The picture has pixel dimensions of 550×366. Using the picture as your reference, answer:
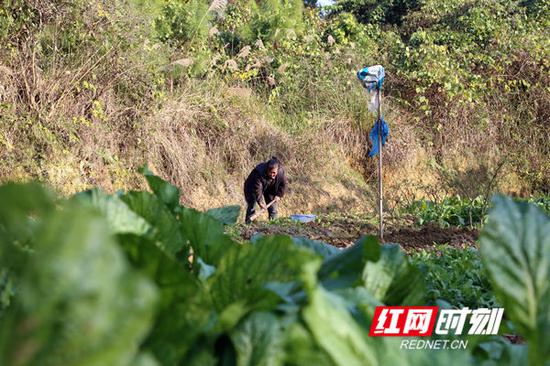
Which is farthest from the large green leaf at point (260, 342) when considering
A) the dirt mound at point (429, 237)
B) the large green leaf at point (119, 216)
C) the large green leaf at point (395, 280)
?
the dirt mound at point (429, 237)

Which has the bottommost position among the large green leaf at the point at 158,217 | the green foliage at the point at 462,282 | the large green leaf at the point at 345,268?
the green foliage at the point at 462,282

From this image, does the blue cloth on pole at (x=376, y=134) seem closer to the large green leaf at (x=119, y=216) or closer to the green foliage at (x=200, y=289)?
the green foliage at (x=200, y=289)

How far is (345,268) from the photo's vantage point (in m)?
0.85

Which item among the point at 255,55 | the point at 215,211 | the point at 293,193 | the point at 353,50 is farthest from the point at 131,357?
the point at 353,50

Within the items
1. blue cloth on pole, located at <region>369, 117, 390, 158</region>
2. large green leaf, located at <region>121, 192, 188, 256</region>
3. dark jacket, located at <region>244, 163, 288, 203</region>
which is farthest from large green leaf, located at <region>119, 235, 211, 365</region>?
blue cloth on pole, located at <region>369, 117, 390, 158</region>

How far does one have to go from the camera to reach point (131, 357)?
466 millimetres

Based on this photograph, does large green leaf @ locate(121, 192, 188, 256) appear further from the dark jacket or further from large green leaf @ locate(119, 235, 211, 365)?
the dark jacket

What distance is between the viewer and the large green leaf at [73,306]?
0.42 m

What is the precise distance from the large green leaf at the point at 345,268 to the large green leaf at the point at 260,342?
0.20 m

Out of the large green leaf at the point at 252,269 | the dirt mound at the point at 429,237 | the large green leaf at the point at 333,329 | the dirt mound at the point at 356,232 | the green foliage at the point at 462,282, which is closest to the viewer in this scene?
the large green leaf at the point at 333,329

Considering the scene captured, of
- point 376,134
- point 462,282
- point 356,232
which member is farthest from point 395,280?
point 376,134

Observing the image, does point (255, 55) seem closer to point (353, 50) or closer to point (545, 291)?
point (353, 50)

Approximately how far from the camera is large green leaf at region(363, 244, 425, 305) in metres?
0.92

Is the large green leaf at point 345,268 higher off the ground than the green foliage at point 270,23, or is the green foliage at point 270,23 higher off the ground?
the large green leaf at point 345,268
